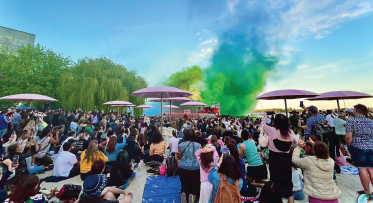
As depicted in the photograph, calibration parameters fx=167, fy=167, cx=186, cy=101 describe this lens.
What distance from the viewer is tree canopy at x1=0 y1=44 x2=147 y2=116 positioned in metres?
19.1

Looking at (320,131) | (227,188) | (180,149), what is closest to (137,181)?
(180,149)

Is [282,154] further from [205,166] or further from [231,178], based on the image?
[205,166]

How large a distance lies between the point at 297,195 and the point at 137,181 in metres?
4.45

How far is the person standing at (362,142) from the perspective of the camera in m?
3.82

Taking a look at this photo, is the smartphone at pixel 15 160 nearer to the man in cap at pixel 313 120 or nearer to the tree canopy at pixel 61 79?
the man in cap at pixel 313 120

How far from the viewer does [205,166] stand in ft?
10.9

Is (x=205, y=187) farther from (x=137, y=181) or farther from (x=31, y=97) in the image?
(x=31, y=97)

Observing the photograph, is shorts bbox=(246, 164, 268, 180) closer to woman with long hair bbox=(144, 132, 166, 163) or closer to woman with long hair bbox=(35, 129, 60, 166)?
woman with long hair bbox=(144, 132, 166, 163)

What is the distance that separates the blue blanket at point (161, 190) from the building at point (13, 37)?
5933 cm

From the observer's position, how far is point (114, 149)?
220 inches

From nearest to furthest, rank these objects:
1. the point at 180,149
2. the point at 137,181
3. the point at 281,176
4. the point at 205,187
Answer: the point at 281,176 < the point at 205,187 < the point at 180,149 < the point at 137,181

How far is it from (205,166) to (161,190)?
2.07m

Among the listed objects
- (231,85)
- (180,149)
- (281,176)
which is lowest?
(281,176)

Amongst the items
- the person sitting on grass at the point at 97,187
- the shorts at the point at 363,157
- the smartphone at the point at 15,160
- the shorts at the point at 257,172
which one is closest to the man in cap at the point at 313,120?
the shorts at the point at 363,157
